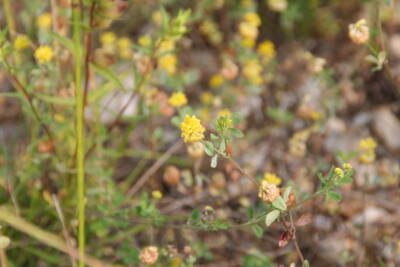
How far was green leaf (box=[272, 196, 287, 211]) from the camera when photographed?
1201 mm

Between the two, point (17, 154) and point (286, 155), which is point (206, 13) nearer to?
point (286, 155)

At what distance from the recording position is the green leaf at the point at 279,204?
3.94 feet

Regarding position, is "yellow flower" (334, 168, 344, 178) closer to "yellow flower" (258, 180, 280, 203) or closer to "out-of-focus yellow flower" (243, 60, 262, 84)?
"yellow flower" (258, 180, 280, 203)

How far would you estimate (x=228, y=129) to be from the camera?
4.14 ft

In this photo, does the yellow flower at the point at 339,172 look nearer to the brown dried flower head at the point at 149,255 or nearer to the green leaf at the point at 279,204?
the green leaf at the point at 279,204

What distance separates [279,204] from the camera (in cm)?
121

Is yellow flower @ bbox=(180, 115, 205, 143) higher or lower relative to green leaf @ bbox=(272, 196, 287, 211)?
higher

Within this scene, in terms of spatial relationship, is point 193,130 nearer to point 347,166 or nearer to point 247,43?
point 347,166

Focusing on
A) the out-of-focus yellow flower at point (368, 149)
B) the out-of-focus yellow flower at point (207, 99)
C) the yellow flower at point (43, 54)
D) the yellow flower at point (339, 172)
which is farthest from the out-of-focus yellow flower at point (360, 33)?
the yellow flower at point (43, 54)

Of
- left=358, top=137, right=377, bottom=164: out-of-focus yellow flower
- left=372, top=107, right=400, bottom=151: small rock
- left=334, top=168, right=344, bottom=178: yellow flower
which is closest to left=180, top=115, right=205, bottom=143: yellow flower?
left=334, top=168, right=344, bottom=178: yellow flower

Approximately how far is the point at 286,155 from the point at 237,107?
1.10ft

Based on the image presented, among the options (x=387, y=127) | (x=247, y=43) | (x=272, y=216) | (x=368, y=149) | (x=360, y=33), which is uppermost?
(x=247, y=43)

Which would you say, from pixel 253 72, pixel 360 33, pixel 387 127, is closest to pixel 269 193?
pixel 360 33

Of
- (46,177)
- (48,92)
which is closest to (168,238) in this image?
(46,177)
